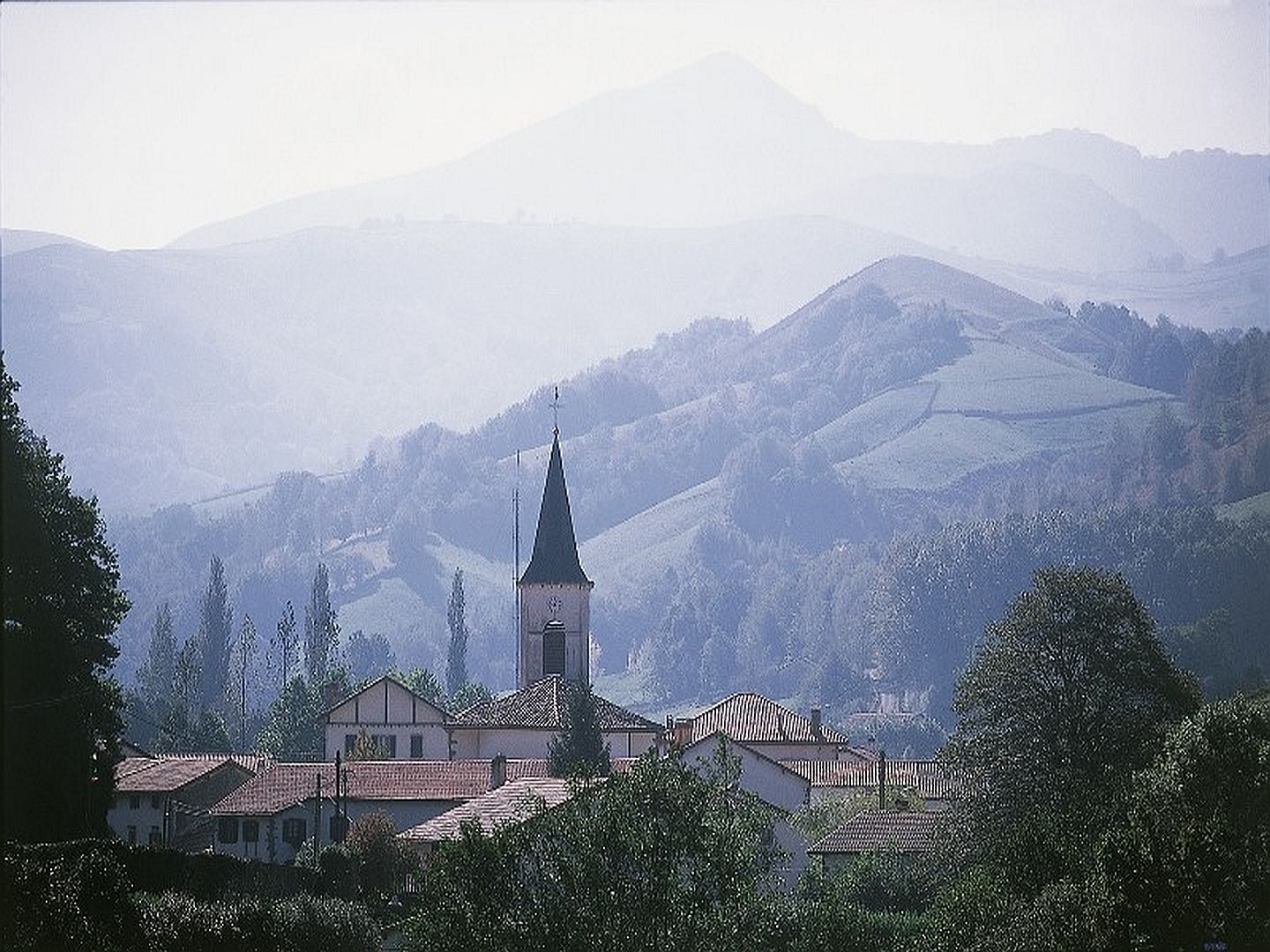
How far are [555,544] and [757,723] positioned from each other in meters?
13.6

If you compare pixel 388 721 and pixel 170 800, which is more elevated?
pixel 388 721

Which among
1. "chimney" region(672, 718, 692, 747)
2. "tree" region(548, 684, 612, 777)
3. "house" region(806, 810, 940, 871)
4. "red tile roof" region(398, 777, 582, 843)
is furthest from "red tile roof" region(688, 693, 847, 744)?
"red tile roof" region(398, 777, 582, 843)

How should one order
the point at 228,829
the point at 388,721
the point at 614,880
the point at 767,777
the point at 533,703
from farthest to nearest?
the point at 388,721 → the point at 533,703 → the point at 767,777 → the point at 228,829 → the point at 614,880

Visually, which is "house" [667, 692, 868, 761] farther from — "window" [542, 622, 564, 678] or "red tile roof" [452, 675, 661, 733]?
"window" [542, 622, 564, 678]

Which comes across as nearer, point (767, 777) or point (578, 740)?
point (578, 740)

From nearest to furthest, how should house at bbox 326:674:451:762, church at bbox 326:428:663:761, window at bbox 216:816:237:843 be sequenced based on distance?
window at bbox 216:816:237:843
church at bbox 326:428:663:761
house at bbox 326:674:451:762

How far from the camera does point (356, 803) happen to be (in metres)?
79.3

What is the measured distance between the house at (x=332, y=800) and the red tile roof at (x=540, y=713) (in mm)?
12564

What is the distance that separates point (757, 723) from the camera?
110875 millimetres

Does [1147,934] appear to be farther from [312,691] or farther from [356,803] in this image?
[312,691]

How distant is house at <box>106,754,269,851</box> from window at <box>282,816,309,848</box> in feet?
20.2

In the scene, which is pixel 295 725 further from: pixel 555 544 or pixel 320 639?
pixel 320 639

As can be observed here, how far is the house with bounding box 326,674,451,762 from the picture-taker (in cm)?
10588

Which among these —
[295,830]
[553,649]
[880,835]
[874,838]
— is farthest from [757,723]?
[874,838]
